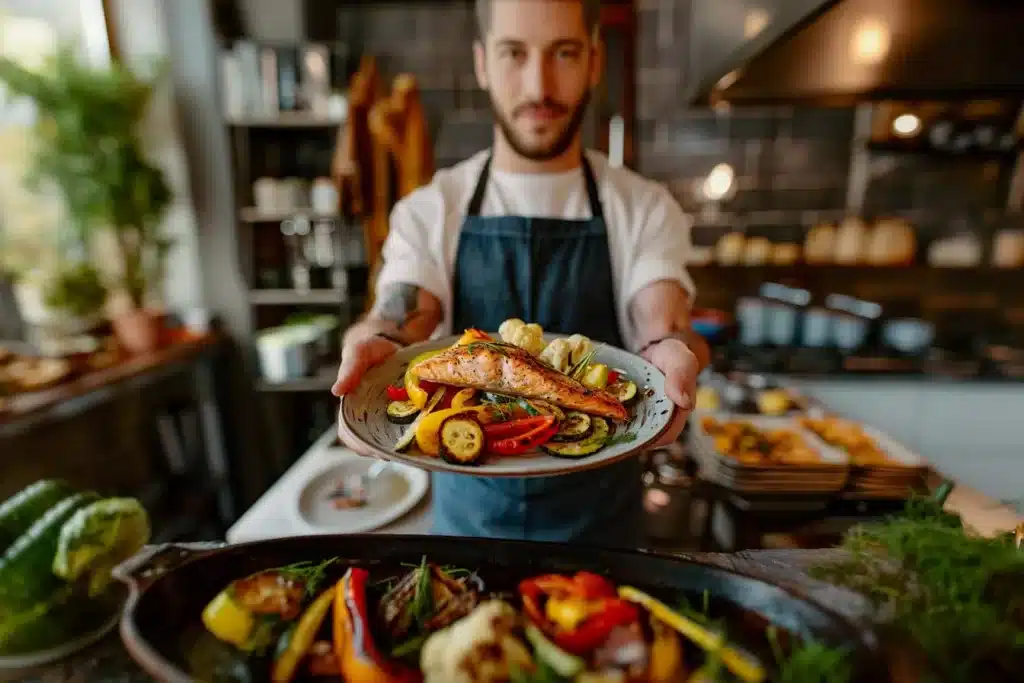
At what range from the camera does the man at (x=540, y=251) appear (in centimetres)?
129

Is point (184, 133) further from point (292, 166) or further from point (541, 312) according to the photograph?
point (541, 312)

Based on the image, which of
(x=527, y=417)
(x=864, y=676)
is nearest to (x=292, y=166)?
(x=527, y=417)

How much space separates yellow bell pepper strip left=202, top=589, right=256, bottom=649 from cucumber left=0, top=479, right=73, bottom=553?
0.46m

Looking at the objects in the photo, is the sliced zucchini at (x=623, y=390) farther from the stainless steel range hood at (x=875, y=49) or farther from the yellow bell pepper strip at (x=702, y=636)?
the stainless steel range hood at (x=875, y=49)

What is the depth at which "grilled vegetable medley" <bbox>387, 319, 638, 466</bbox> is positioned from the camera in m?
0.96

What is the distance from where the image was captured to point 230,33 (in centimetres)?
337

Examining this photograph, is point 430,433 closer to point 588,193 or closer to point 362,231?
point 588,193

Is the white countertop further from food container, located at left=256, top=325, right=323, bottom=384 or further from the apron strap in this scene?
food container, located at left=256, top=325, right=323, bottom=384

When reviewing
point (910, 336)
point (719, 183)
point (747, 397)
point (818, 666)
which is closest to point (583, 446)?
point (818, 666)

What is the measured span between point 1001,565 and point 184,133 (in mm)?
Answer: 4040

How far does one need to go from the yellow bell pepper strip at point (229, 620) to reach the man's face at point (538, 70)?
110cm

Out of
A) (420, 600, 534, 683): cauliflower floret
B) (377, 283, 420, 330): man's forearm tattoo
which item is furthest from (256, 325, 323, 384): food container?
(420, 600, 534, 683): cauliflower floret

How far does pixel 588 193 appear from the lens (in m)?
1.47

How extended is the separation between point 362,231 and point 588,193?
2.23 meters
